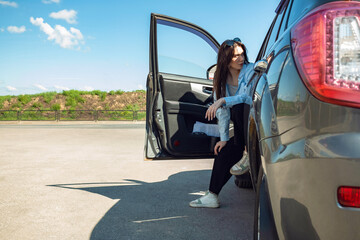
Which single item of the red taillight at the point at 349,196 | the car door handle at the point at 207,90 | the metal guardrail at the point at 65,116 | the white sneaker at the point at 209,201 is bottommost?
the white sneaker at the point at 209,201

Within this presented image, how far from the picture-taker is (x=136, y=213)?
3.34 meters

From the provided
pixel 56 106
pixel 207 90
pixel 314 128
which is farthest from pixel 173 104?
pixel 56 106

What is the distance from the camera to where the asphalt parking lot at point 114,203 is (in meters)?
2.85

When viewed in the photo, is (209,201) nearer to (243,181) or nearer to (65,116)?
(243,181)

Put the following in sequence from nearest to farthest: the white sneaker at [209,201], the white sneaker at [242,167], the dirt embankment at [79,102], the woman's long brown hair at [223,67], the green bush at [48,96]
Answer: the white sneaker at [242,167], the woman's long brown hair at [223,67], the white sneaker at [209,201], the dirt embankment at [79,102], the green bush at [48,96]

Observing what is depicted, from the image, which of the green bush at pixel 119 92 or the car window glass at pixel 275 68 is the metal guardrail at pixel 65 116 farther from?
the car window glass at pixel 275 68

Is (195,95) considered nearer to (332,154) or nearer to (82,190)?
(82,190)

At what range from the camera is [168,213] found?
3.32m

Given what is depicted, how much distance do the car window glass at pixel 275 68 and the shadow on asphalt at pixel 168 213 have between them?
165 centimetres

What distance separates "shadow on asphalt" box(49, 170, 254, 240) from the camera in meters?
2.79

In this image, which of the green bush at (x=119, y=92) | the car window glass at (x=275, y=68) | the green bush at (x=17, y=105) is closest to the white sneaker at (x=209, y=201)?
the car window glass at (x=275, y=68)

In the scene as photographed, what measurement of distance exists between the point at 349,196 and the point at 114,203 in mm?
3109

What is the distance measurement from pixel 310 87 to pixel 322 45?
0.14 metres

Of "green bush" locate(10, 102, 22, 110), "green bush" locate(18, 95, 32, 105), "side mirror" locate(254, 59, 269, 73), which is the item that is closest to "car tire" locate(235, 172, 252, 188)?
"side mirror" locate(254, 59, 269, 73)
